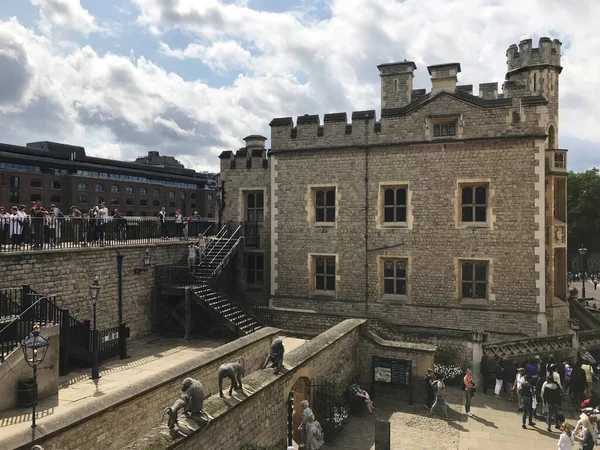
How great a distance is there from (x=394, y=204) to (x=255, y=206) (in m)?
7.40

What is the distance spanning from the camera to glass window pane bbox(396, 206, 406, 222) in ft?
62.7

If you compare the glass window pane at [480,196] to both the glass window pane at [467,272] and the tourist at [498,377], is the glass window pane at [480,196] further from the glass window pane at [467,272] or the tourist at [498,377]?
the tourist at [498,377]

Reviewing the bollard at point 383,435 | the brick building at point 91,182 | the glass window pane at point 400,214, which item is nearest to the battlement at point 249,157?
the glass window pane at point 400,214

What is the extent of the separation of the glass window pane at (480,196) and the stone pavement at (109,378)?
30.7ft

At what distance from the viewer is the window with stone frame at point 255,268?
73.0 ft

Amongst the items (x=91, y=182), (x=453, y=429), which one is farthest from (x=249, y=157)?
(x=91, y=182)

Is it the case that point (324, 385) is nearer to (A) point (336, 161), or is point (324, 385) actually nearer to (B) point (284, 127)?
(A) point (336, 161)

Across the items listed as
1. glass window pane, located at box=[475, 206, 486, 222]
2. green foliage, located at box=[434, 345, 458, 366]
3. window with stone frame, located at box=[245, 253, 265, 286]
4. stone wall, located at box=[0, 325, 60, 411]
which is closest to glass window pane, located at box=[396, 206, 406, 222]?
glass window pane, located at box=[475, 206, 486, 222]

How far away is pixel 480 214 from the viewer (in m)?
18.0

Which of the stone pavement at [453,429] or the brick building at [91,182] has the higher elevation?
the brick building at [91,182]

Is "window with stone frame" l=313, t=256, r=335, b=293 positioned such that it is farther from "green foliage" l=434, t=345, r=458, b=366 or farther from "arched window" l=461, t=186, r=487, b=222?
"arched window" l=461, t=186, r=487, b=222

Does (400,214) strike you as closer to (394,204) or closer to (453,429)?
(394,204)

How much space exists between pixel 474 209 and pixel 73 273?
50.7 feet

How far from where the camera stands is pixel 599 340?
18484mm
